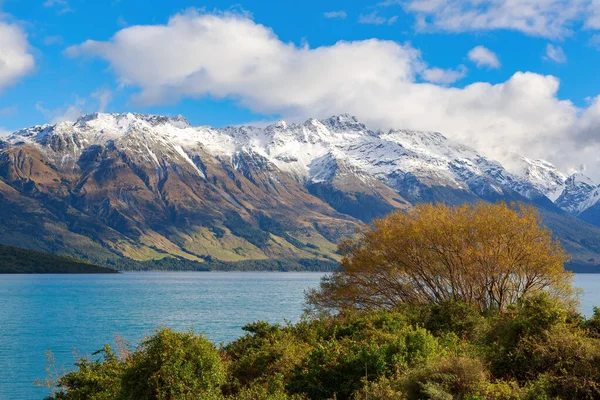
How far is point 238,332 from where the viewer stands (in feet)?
339

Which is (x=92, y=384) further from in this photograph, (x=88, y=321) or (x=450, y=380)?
(x=88, y=321)

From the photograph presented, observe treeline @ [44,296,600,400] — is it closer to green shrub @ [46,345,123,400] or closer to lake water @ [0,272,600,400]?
green shrub @ [46,345,123,400]

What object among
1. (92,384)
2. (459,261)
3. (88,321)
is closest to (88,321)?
(88,321)

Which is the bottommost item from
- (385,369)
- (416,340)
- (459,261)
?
(385,369)

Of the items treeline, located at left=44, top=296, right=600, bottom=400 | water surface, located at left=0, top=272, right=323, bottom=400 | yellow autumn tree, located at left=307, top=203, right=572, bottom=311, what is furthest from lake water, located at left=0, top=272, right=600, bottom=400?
yellow autumn tree, located at left=307, top=203, right=572, bottom=311

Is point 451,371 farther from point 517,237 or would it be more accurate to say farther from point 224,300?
point 224,300

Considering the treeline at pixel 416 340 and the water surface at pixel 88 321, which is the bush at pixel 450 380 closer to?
the treeline at pixel 416 340

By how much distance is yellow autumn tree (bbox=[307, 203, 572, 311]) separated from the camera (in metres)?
62.8

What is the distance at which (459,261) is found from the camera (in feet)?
209

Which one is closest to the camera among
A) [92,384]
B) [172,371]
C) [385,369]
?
[172,371]

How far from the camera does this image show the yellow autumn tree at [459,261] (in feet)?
206

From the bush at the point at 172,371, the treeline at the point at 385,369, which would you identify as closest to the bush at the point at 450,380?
the treeline at the point at 385,369

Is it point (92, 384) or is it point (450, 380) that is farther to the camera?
point (92, 384)

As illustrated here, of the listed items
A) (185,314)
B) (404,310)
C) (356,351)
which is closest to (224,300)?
(185,314)
